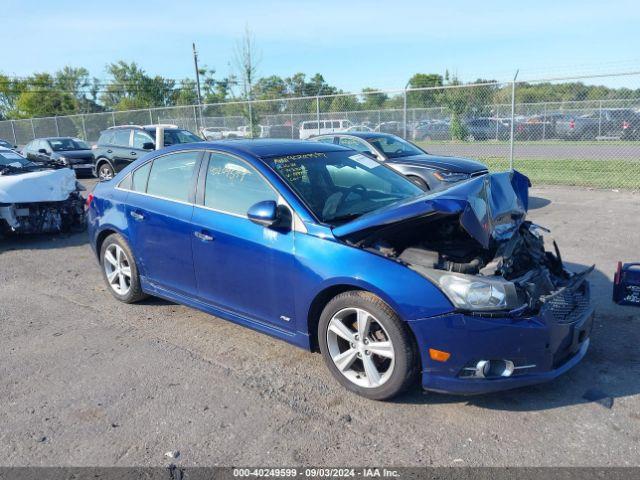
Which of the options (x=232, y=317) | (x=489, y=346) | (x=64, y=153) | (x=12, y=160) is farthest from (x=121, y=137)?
(x=489, y=346)

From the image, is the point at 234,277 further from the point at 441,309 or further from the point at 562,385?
the point at 562,385

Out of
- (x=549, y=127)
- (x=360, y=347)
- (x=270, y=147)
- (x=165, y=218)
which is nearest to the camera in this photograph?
(x=360, y=347)

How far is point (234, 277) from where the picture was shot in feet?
13.2

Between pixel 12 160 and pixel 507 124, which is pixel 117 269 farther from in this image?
pixel 507 124

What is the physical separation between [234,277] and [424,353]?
1604 mm

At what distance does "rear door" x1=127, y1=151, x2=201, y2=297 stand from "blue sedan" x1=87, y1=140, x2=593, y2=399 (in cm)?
2

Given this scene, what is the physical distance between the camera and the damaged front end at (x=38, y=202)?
7.72 meters

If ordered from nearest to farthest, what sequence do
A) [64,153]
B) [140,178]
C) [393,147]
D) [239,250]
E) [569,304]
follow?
[569,304], [239,250], [140,178], [393,147], [64,153]

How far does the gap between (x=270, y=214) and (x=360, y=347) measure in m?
1.08

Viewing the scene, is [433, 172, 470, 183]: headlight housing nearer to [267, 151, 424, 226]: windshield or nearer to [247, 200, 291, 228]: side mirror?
[267, 151, 424, 226]: windshield

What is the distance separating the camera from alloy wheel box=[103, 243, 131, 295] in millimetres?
5195

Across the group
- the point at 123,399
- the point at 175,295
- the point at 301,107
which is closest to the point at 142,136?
the point at 301,107

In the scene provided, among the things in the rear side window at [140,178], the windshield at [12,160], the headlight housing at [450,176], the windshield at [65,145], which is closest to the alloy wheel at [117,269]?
the rear side window at [140,178]

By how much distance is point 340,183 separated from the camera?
13.8 ft
